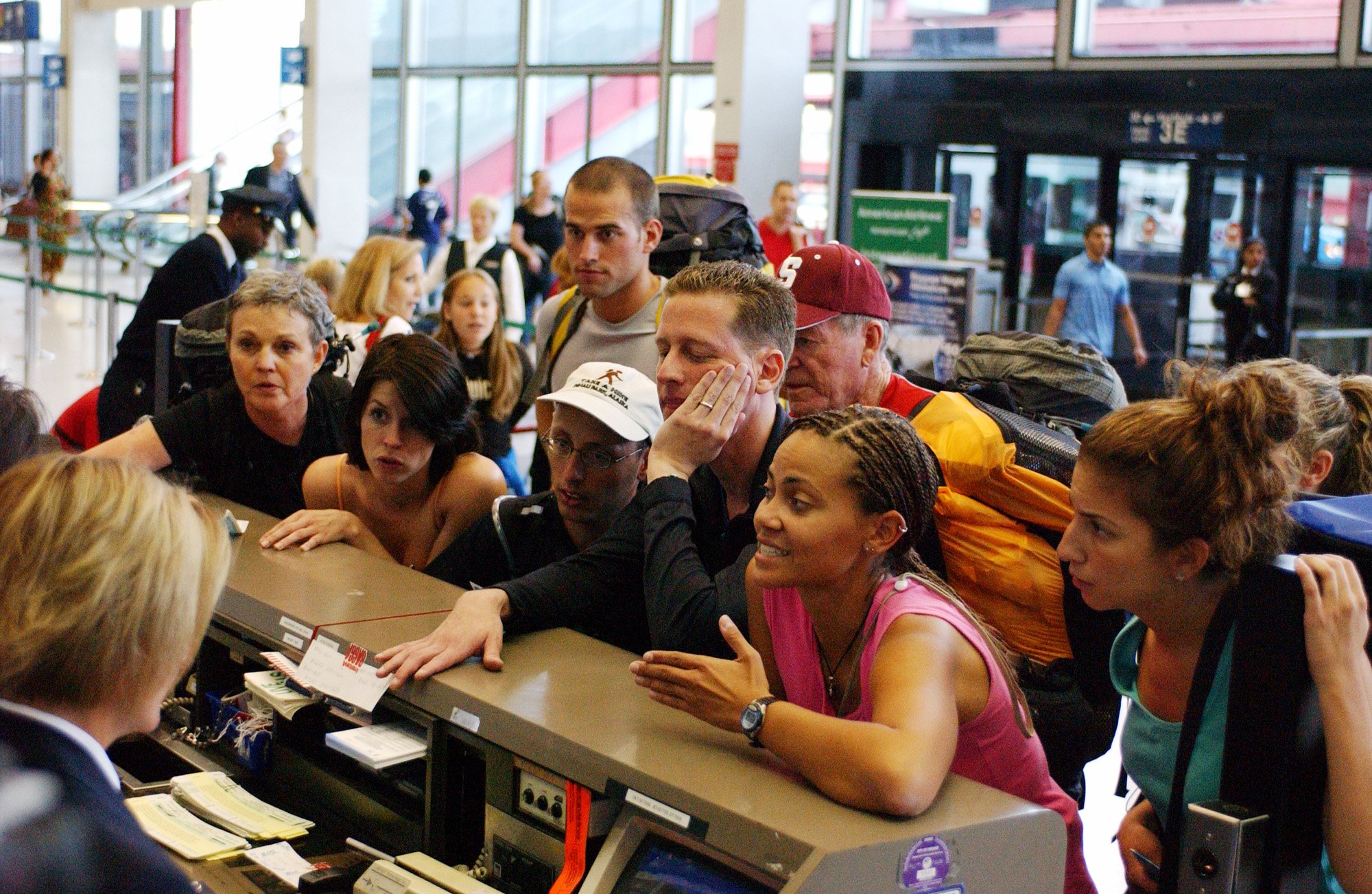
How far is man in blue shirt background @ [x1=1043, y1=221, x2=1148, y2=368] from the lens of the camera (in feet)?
33.0

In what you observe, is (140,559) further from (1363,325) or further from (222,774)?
(1363,325)

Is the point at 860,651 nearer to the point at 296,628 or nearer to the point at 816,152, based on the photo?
the point at 296,628

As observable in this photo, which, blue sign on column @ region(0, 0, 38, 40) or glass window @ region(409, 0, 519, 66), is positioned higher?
blue sign on column @ region(0, 0, 38, 40)

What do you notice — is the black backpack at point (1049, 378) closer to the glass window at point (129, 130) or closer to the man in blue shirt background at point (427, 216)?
the man in blue shirt background at point (427, 216)

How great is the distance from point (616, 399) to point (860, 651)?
0.95 meters

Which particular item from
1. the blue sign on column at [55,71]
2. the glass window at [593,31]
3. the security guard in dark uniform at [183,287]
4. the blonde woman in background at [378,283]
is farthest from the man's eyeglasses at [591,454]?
the blue sign on column at [55,71]

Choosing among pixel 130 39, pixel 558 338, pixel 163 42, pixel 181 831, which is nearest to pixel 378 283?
pixel 558 338

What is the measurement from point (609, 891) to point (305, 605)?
35.9 inches

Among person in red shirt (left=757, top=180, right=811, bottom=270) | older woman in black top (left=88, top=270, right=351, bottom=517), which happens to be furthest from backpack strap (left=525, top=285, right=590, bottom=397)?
person in red shirt (left=757, top=180, right=811, bottom=270)

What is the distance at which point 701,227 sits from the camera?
414 cm

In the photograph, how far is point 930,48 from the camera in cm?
1310

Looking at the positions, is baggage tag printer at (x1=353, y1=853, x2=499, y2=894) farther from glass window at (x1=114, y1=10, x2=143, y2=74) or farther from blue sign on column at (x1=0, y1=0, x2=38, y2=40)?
glass window at (x1=114, y1=10, x2=143, y2=74)

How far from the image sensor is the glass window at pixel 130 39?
25.3 m

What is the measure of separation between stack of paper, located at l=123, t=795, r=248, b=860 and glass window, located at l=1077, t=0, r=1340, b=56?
1044 cm
